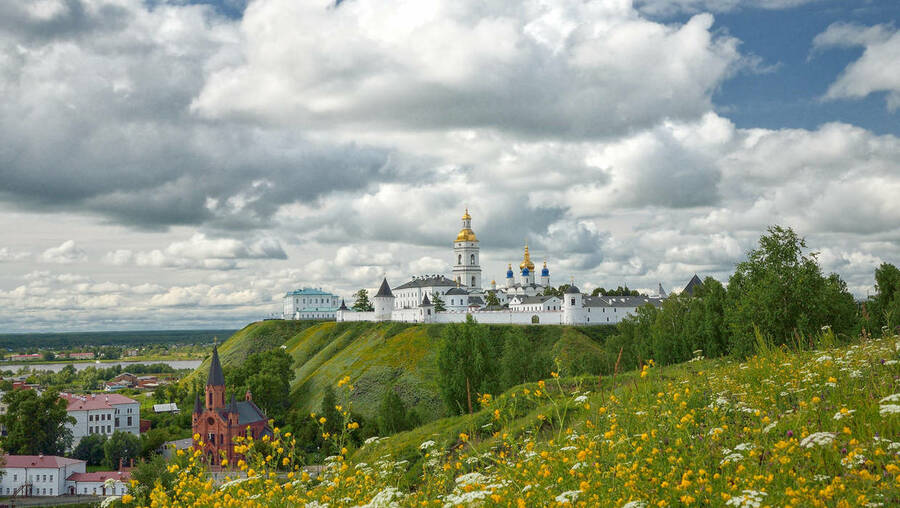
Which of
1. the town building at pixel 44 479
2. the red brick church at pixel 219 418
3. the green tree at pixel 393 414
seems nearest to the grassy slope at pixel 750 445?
the green tree at pixel 393 414

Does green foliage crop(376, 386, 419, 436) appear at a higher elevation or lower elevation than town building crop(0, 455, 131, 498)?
higher

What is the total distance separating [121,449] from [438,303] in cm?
5790

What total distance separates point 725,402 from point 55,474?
2397 inches

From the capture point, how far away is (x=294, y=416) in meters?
62.3

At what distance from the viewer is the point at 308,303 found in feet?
512

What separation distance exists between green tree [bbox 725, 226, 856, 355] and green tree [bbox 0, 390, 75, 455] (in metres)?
63.9

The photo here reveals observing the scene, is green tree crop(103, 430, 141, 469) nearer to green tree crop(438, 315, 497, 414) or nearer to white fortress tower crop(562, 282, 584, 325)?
green tree crop(438, 315, 497, 414)

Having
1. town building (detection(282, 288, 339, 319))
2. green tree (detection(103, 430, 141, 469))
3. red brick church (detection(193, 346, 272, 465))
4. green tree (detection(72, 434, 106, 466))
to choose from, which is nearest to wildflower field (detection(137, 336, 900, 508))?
red brick church (detection(193, 346, 272, 465))

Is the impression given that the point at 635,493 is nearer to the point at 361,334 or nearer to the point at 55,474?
the point at 55,474

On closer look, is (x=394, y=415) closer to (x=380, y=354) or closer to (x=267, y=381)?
(x=267, y=381)

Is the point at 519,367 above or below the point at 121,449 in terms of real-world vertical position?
above

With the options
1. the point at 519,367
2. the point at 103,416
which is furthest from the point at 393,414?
the point at 103,416

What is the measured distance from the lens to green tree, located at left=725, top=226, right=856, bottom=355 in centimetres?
2536

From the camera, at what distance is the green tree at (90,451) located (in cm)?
6397
